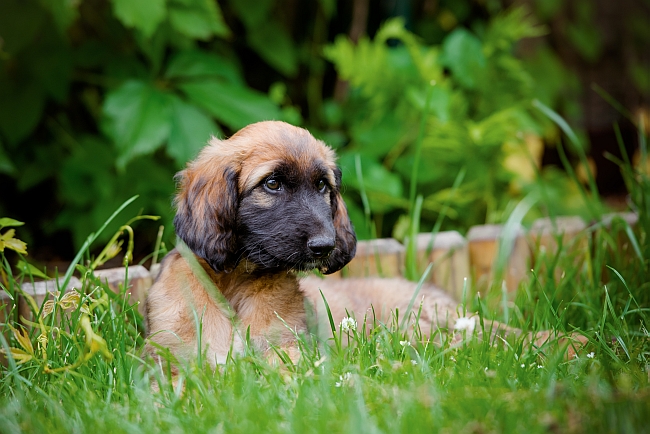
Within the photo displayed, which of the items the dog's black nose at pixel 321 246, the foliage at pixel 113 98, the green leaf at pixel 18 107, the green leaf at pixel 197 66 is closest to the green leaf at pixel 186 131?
the foliage at pixel 113 98

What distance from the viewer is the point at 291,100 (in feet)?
17.1

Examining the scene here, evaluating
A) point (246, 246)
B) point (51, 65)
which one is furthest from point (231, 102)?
point (246, 246)

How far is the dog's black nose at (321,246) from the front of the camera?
2412 mm

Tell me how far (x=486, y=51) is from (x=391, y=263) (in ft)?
5.74

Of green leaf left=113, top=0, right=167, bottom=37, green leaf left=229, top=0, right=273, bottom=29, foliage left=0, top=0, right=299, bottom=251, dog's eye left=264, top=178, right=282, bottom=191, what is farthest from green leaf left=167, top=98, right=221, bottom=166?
dog's eye left=264, top=178, right=282, bottom=191

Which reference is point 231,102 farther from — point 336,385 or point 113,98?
point 336,385

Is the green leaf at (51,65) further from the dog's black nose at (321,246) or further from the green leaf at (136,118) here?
the dog's black nose at (321,246)

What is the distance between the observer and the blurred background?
3.58 m

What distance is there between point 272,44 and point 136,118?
4.24 ft

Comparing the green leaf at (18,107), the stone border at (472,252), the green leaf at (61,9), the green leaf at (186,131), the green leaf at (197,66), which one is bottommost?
the stone border at (472,252)

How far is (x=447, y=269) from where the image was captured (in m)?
3.62

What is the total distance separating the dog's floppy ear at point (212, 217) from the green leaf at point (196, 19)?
1203 mm

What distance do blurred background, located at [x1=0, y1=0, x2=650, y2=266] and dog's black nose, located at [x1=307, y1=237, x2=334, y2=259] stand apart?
111cm

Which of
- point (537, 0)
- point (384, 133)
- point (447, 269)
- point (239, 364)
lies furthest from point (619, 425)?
point (537, 0)
